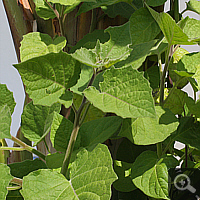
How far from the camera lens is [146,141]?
33cm

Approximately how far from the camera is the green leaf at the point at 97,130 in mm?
355

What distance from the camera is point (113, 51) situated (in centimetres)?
33

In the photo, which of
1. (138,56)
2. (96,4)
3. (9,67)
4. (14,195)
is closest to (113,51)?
(138,56)

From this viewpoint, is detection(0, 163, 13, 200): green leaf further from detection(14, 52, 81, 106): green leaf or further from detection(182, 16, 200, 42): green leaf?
detection(182, 16, 200, 42): green leaf

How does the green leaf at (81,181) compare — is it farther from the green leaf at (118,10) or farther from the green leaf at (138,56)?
the green leaf at (118,10)

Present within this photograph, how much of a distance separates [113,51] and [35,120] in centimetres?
18

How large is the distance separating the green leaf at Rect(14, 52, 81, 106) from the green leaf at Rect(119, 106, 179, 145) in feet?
0.38

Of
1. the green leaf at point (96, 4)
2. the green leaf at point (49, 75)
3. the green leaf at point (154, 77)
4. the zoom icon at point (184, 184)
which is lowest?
the zoom icon at point (184, 184)

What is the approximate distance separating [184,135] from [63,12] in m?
0.32

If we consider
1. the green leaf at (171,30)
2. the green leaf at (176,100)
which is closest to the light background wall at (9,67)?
the green leaf at (176,100)

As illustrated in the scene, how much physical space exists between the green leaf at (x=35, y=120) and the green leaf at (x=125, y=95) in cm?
15

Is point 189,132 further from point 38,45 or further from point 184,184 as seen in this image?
point 38,45

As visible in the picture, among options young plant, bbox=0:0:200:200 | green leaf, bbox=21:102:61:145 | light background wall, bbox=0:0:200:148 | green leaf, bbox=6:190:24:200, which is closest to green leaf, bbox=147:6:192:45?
young plant, bbox=0:0:200:200

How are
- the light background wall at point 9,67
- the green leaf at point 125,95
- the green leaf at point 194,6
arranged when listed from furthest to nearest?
the light background wall at point 9,67, the green leaf at point 194,6, the green leaf at point 125,95
